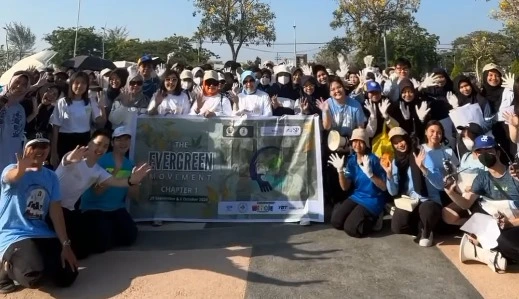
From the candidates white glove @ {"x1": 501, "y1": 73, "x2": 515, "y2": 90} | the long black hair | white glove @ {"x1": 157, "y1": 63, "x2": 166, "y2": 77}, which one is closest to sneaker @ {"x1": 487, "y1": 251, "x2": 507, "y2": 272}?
white glove @ {"x1": 501, "y1": 73, "x2": 515, "y2": 90}

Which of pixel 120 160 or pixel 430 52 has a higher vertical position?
pixel 430 52

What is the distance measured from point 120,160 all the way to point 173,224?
43.6 inches

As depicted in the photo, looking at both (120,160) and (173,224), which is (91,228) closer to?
(120,160)

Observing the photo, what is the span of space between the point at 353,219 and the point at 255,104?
6.59 feet

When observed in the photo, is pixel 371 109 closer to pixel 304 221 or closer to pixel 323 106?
pixel 323 106

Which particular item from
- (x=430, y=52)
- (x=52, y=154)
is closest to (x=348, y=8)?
(x=430, y=52)

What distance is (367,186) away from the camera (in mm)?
5754

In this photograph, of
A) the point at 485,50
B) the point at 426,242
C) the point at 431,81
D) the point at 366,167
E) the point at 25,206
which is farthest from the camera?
the point at 485,50

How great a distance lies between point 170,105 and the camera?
262 inches

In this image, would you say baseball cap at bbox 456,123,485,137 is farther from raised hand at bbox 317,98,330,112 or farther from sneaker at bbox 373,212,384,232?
raised hand at bbox 317,98,330,112

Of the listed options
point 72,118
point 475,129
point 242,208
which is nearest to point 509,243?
point 475,129

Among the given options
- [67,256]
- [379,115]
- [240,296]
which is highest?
[379,115]

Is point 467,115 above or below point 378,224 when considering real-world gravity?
above

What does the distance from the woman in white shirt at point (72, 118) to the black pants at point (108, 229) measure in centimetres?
108
